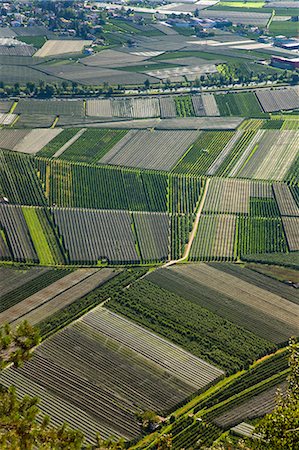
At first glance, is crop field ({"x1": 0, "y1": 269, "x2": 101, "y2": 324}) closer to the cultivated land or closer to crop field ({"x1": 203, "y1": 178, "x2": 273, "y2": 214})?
the cultivated land

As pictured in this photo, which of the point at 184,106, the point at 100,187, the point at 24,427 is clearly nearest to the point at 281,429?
the point at 24,427

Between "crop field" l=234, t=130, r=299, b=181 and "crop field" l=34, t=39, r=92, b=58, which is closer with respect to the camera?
"crop field" l=234, t=130, r=299, b=181

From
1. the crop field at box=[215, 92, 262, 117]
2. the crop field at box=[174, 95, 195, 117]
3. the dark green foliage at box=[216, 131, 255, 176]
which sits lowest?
the crop field at box=[215, 92, 262, 117]

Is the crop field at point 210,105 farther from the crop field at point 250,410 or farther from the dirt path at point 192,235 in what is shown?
the crop field at point 250,410

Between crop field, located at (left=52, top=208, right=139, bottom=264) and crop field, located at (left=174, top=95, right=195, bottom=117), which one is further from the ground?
crop field, located at (left=52, top=208, right=139, bottom=264)

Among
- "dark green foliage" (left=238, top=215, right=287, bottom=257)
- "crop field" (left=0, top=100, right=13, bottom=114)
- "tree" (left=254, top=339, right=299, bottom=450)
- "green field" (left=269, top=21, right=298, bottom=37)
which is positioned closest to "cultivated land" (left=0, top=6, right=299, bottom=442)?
"dark green foliage" (left=238, top=215, right=287, bottom=257)
